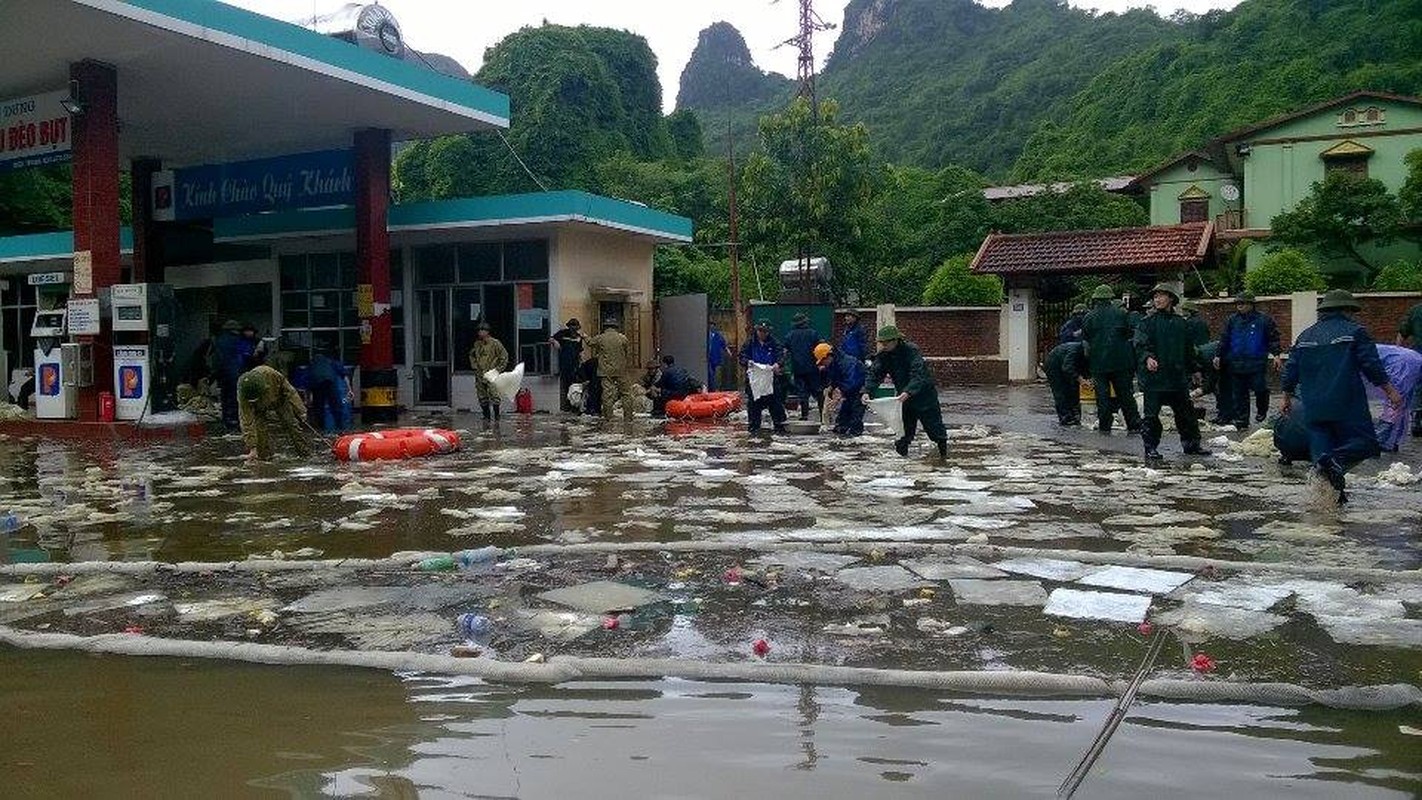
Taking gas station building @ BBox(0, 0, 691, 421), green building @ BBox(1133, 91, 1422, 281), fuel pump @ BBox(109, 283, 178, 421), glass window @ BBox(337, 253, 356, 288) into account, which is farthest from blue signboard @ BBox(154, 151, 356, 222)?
green building @ BBox(1133, 91, 1422, 281)

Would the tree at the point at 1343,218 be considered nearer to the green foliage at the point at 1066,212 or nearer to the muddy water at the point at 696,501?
the green foliage at the point at 1066,212

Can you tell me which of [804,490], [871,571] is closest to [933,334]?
[804,490]

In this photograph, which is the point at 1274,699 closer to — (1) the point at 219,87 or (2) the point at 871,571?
(2) the point at 871,571

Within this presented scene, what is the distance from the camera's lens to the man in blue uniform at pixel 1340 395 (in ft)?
24.6

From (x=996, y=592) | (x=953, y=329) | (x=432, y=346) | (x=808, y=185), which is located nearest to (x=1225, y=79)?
(x=808, y=185)

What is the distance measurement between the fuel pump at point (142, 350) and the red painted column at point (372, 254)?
3.15m

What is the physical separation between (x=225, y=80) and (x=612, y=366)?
6535 millimetres

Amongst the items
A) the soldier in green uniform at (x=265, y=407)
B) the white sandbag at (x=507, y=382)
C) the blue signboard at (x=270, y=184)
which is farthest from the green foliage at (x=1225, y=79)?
the soldier in green uniform at (x=265, y=407)

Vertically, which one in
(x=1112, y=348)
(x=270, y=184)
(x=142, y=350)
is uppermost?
(x=270, y=184)

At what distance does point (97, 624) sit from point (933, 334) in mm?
22612

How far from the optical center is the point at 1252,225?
39.8 meters

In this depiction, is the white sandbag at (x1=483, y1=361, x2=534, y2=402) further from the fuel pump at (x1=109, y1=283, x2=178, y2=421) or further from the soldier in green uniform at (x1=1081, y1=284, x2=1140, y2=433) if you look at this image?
the soldier in green uniform at (x1=1081, y1=284, x2=1140, y2=433)

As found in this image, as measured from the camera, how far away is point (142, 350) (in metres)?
14.9

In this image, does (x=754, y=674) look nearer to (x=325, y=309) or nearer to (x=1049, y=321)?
(x=325, y=309)
